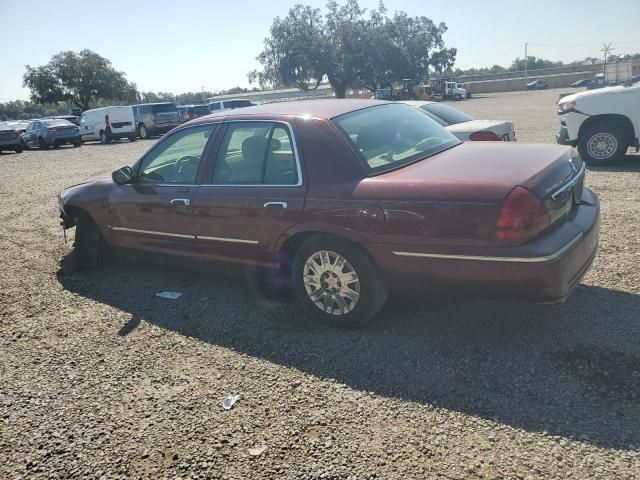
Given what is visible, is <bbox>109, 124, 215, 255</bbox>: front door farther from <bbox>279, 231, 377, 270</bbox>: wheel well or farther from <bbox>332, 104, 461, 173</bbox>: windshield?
<bbox>332, 104, 461, 173</bbox>: windshield

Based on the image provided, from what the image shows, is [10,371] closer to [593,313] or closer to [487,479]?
[487,479]

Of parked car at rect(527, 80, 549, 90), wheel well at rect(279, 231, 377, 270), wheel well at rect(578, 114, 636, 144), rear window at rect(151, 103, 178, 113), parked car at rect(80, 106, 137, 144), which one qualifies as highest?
parked car at rect(527, 80, 549, 90)

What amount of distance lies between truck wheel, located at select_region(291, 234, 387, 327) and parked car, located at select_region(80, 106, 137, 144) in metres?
24.1

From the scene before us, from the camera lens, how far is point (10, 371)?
3.74 meters

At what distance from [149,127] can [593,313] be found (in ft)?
83.5

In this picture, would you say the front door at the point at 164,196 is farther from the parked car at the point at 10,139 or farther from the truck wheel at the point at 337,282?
the parked car at the point at 10,139

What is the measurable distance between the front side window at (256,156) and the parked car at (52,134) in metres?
23.7

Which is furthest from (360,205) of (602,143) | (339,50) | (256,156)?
(339,50)

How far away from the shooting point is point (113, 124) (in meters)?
25.3

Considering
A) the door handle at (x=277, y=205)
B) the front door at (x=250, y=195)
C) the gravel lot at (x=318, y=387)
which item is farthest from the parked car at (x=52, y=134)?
the door handle at (x=277, y=205)

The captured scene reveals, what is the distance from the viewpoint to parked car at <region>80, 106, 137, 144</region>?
2528 centimetres

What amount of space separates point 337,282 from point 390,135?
123 centimetres

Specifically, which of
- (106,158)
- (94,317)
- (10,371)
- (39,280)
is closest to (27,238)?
(39,280)

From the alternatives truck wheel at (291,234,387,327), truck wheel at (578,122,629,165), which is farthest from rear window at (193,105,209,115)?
truck wheel at (291,234,387,327)
